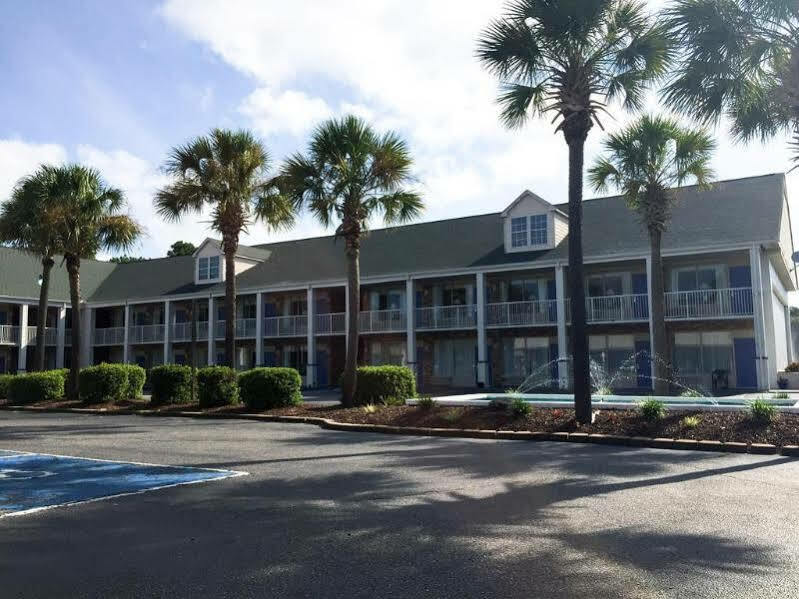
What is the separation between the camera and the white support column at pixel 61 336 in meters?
39.1

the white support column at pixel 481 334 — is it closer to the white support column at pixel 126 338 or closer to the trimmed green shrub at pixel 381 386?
the trimmed green shrub at pixel 381 386

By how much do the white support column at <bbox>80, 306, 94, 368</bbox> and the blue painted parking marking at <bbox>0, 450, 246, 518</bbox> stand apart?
32.0m

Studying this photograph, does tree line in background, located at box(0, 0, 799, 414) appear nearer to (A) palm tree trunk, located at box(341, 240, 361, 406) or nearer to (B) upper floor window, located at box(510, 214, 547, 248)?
(A) palm tree trunk, located at box(341, 240, 361, 406)

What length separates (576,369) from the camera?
44.6 feet

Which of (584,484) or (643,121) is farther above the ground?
(643,121)

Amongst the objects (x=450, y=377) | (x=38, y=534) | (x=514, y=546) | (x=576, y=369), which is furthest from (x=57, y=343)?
(x=514, y=546)

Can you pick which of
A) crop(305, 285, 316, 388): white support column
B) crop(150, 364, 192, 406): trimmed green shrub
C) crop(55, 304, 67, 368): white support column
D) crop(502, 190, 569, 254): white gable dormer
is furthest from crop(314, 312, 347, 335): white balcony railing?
crop(55, 304, 67, 368): white support column

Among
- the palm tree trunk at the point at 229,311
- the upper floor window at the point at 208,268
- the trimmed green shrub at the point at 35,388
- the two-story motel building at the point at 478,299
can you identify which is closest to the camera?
the palm tree trunk at the point at 229,311

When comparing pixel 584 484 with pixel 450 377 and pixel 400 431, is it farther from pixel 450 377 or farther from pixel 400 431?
pixel 450 377

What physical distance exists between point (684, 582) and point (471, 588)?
1431 millimetres

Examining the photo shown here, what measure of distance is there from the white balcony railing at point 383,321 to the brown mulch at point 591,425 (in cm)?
1368

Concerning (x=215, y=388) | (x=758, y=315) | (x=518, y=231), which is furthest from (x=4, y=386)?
(x=758, y=315)

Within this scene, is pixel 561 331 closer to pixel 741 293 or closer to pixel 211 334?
pixel 741 293

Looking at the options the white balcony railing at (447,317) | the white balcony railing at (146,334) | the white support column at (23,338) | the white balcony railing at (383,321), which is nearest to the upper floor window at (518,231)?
the white balcony railing at (447,317)
